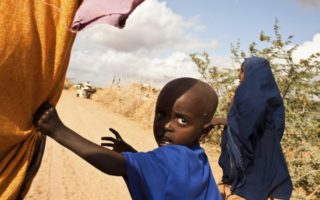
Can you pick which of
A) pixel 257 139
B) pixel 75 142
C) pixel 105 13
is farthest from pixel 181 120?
pixel 257 139

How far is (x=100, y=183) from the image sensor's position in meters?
6.56

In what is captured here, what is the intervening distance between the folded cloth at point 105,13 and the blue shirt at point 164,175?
447mm

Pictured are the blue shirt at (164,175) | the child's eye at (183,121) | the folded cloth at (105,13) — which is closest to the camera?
the folded cloth at (105,13)

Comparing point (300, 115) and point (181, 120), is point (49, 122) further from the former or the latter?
point (300, 115)

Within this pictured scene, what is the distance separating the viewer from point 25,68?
4.03ft

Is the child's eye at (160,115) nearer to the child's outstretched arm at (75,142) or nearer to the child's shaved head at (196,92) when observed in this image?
the child's shaved head at (196,92)

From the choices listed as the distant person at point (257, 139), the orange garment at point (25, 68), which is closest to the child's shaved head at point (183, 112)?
the orange garment at point (25, 68)

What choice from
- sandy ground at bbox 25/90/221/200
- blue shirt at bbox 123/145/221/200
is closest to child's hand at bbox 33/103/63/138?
blue shirt at bbox 123/145/221/200

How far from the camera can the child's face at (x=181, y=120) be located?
147 centimetres

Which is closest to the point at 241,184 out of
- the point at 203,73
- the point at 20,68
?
the point at 20,68

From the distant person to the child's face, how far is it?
1.84 meters

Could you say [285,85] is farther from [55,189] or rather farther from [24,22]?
[24,22]

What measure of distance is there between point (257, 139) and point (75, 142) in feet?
7.83

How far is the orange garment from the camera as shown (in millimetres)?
1191
